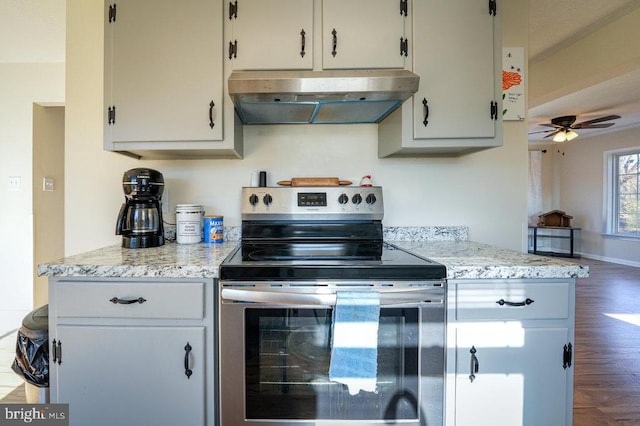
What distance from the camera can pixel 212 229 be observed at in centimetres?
177

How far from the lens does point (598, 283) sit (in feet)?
15.1

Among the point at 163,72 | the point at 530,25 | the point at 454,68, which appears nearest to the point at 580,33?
the point at 530,25

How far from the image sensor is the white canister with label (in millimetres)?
1735

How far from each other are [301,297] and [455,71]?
1264mm

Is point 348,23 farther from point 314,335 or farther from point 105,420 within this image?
point 105,420

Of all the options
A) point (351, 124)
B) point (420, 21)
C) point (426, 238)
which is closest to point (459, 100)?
point (420, 21)

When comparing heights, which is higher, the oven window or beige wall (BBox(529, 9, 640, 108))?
beige wall (BBox(529, 9, 640, 108))

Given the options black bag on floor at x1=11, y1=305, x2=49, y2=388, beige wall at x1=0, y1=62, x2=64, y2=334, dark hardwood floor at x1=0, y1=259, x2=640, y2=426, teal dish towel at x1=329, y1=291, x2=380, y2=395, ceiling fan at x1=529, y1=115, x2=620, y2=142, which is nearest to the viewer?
teal dish towel at x1=329, y1=291, x2=380, y2=395

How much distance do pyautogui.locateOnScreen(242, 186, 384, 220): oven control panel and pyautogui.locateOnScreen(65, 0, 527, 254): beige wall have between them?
0.75 feet

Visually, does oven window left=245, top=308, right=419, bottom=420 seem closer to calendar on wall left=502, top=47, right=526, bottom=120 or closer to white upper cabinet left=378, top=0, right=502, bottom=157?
white upper cabinet left=378, top=0, right=502, bottom=157

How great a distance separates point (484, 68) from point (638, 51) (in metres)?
1.75

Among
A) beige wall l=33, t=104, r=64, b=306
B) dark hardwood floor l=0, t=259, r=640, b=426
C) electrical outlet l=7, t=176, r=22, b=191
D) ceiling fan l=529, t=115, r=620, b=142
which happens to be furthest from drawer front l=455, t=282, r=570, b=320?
ceiling fan l=529, t=115, r=620, b=142

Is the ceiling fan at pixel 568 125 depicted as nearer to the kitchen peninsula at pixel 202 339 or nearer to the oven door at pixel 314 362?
the kitchen peninsula at pixel 202 339

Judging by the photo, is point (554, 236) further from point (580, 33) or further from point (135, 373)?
point (135, 373)
